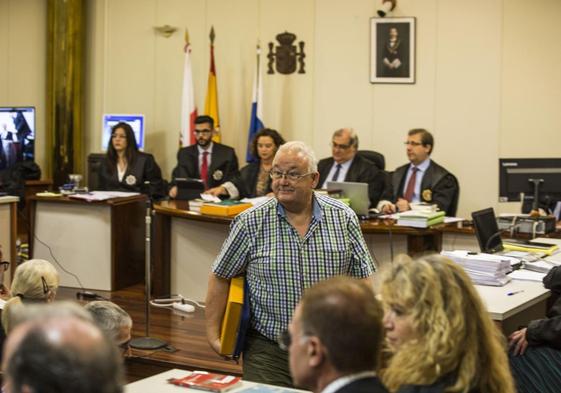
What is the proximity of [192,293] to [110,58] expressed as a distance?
425 centimetres

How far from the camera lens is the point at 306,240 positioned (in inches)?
149

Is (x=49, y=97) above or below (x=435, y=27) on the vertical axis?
below

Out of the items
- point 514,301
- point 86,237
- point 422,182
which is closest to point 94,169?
point 86,237

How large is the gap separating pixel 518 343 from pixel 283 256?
4.02ft

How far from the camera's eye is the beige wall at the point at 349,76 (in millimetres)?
8953

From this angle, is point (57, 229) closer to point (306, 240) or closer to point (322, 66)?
point (322, 66)

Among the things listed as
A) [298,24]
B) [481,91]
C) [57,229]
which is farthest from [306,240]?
[298,24]

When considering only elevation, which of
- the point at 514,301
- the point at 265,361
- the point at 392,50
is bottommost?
the point at 265,361

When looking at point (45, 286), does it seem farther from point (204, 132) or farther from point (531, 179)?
point (204, 132)

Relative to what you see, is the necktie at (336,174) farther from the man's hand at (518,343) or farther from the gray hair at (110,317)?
the gray hair at (110,317)

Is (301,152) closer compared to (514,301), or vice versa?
(301,152)

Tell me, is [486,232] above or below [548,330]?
above

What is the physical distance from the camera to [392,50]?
30.7ft

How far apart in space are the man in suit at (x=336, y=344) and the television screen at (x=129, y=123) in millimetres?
7699
